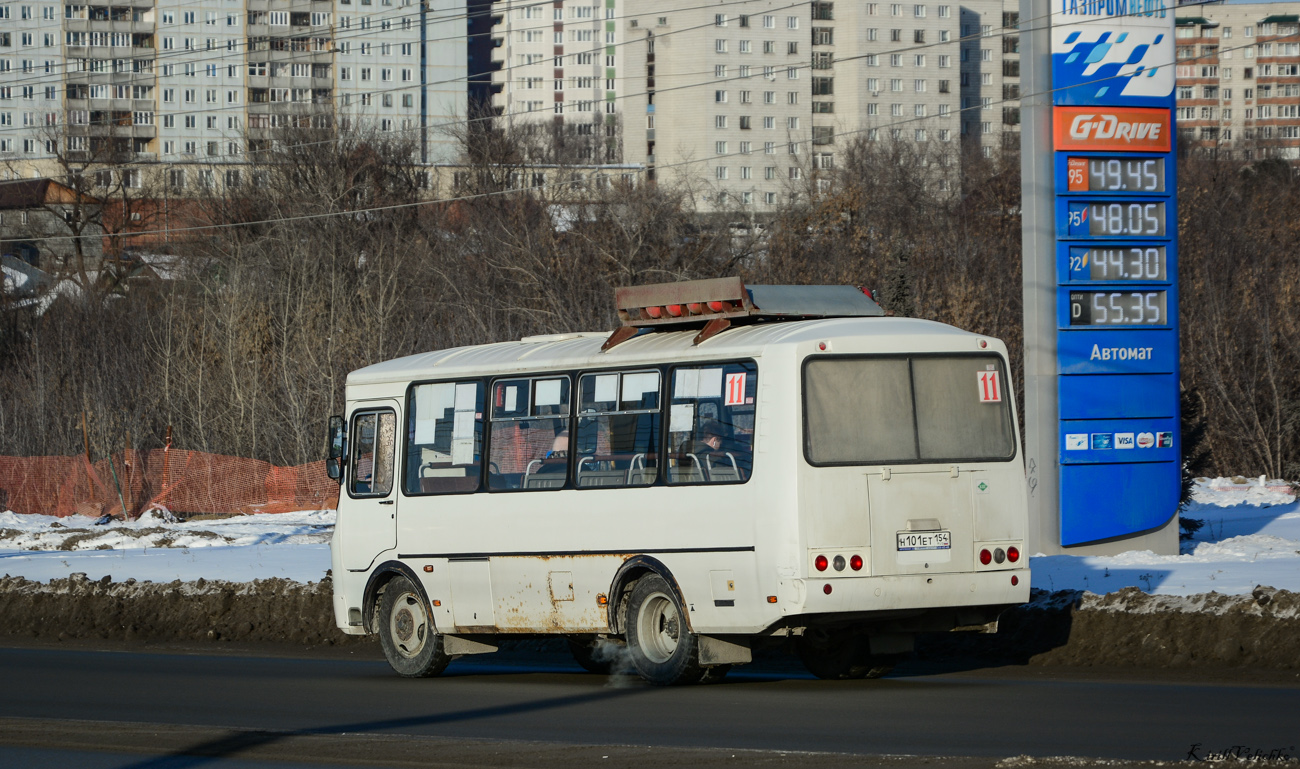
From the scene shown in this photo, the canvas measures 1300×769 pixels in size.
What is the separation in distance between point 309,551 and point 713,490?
15.3m

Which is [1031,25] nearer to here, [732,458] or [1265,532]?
[1265,532]

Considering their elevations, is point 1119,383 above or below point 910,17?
below

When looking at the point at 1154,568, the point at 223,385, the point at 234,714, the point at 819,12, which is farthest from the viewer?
the point at 819,12

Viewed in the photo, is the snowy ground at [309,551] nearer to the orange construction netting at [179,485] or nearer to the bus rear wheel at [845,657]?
the orange construction netting at [179,485]

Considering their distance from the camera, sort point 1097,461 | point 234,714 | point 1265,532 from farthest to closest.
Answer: point 1265,532
point 1097,461
point 234,714

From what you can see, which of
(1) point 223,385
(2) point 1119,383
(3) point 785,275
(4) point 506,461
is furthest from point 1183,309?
(4) point 506,461

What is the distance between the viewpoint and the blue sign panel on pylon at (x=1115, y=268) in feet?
66.8

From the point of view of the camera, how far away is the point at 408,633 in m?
14.9

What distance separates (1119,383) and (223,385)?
3476 cm

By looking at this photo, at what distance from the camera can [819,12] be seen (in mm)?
153875

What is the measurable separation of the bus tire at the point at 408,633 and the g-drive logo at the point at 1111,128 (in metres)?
10.6

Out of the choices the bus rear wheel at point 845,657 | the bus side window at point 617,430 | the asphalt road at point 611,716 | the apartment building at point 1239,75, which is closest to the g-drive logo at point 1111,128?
the asphalt road at point 611,716

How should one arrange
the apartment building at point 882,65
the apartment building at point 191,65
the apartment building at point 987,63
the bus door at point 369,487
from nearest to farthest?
the bus door at point 369,487, the apartment building at point 191,65, the apartment building at point 882,65, the apartment building at point 987,63

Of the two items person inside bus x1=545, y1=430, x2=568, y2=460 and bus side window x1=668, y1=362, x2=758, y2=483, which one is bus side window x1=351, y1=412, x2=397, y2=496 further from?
bus side window x1=668, y1=362, x2=758, y2=483
